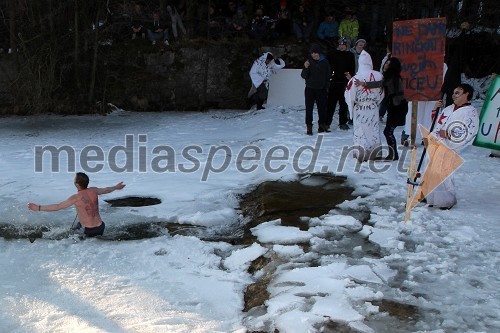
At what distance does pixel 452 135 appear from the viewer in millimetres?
5887

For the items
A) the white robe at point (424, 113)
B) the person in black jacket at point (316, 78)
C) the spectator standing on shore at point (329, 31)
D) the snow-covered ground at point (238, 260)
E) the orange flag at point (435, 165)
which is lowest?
the snow-covered ground at point (238, 260)

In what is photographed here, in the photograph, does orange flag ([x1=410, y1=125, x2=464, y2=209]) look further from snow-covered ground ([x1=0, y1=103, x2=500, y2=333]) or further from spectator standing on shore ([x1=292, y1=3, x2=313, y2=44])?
spectator standing on shore ([x1=292, y1=3, x2=313, y2=44])

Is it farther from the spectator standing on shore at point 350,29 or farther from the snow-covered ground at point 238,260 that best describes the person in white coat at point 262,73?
the snow-covered ground at point 238,260

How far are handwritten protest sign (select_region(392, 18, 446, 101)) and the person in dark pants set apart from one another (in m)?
2.14

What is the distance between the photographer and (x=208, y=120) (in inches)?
540

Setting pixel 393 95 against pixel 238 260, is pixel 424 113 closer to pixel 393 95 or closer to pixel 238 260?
pixel 393 95

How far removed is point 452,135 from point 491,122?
227cm

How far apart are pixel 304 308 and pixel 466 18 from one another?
13426 mm

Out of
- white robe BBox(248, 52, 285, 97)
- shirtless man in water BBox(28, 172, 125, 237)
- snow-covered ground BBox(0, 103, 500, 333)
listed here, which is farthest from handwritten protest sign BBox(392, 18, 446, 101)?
white robe BBox(248, 52, 285, 97)

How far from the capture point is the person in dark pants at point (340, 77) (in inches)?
417

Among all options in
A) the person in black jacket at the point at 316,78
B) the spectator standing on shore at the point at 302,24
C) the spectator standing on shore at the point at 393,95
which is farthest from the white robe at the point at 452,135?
the spectator standing on shore at the point at 302,24

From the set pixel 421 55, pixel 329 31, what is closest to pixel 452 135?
pixel 421 55

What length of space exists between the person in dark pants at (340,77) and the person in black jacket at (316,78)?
52 cm

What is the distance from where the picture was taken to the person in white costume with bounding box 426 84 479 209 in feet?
19.1
